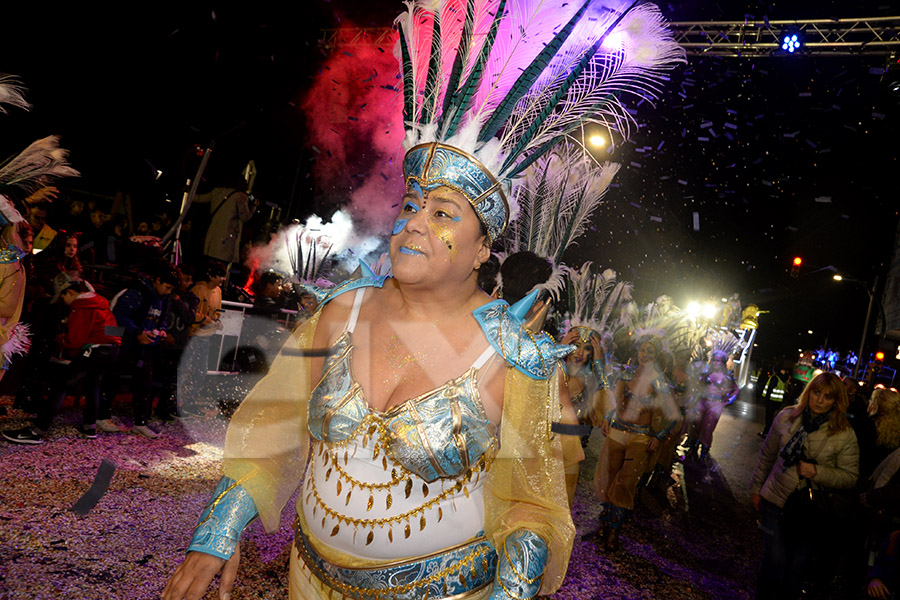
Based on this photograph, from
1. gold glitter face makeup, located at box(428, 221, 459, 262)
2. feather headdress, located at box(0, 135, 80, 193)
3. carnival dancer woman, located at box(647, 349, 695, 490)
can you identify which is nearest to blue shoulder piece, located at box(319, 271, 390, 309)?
gold glitter face makeup, located at box(428, 221, 459, 262)

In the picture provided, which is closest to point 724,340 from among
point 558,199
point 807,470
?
point 807,470

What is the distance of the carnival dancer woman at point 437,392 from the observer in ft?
5.34

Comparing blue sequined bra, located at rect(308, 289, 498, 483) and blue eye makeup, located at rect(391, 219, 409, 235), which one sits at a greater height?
blue eye makeup, located at rect(391, 219, 409, 235)

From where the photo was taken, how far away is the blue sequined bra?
1.58 metres

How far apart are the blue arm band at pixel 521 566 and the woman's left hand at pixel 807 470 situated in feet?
12.9

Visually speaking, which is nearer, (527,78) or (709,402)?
(527,78)

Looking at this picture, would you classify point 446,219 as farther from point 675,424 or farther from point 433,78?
point 675,424

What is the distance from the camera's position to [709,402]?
1120 centimetres

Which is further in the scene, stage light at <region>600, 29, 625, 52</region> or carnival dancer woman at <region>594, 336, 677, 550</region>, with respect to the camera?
carnival dancer woman at <region>594, 336, 677, 550</region>

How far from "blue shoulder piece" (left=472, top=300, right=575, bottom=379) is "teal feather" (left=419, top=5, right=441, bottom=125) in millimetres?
696

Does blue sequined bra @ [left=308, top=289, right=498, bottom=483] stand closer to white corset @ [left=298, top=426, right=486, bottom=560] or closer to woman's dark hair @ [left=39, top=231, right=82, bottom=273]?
white corset @ [left=298, top=426, right=486, bottom=560]

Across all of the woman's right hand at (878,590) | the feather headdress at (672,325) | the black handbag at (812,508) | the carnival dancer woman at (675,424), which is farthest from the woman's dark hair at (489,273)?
the feather headdress at (672,325)

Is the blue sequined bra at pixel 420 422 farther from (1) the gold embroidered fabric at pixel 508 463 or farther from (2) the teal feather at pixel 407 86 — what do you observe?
(2) the teal feather at pixel 407 86

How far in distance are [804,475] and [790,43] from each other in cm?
934
